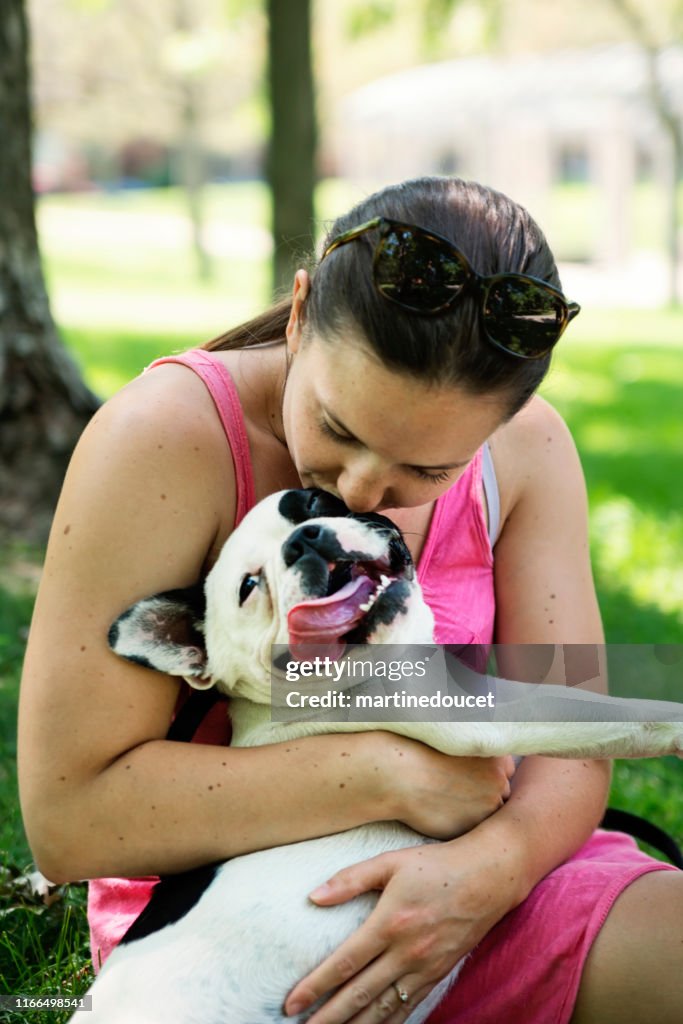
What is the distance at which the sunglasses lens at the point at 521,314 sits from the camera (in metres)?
2.03

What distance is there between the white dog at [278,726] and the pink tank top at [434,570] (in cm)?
11

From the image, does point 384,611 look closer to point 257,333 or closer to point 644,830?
point 257,333

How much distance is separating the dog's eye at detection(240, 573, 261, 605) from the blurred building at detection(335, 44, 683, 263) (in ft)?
50.2

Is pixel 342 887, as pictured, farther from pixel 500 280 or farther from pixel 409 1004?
pixel 500 280

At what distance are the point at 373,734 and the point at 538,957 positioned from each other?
49cm

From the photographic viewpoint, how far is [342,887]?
207 centimetres

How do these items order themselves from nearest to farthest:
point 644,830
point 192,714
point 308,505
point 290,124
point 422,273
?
point 422,273
point 308,505
point 192,714
point 644,830
point 290,124

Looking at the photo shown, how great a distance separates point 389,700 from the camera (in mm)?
2191

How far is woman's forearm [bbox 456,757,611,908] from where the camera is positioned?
2.19 meters

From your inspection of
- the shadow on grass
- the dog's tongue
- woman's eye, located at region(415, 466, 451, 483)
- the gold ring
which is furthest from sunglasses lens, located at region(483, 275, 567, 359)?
the shadow on grass

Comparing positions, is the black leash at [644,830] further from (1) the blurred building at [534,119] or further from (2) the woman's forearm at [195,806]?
(1) the blurred building at [534,119]

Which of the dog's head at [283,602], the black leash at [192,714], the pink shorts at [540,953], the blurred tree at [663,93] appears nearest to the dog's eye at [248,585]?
the dog's head at [283,602]

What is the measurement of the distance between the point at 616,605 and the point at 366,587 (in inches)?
130

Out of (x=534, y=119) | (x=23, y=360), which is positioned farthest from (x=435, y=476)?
(x=534, y=119)
